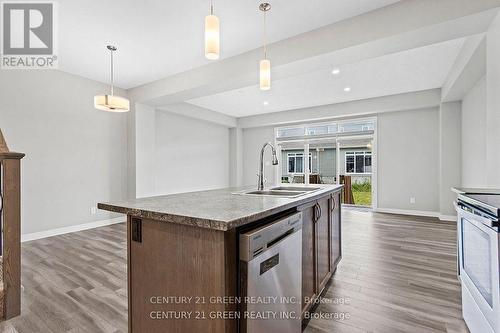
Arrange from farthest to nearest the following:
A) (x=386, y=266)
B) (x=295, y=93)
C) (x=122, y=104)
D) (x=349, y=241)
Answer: (x=295, y=93) → (x=349, y=241) → (x=122, y=104) → (x=386, y=266)

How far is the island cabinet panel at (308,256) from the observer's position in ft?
5.45

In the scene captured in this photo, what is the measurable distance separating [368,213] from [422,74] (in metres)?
3.15

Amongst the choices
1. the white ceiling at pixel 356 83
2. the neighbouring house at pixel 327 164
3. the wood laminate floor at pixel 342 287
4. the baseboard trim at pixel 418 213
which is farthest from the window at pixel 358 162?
the wood laminate floor at pixel 342 287

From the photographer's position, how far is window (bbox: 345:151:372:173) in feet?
20.5

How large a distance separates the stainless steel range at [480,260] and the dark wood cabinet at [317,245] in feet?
3.02

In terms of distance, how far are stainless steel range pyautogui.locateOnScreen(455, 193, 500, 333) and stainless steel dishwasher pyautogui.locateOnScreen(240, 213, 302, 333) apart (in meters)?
0.94

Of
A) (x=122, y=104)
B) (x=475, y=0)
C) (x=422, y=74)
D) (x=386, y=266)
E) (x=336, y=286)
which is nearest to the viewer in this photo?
(x=475, y=0)

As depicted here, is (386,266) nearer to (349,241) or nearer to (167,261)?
(349,241)

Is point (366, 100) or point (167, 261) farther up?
point (366, 100)

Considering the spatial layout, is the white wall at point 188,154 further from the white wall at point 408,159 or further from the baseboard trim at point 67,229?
the white wall at point 408,159

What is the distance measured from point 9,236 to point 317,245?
2.38 meters

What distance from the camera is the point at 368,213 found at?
227 inches

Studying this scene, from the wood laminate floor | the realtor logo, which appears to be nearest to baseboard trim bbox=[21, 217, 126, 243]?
the wood laminate floor

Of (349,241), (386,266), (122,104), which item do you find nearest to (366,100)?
(349,241)
